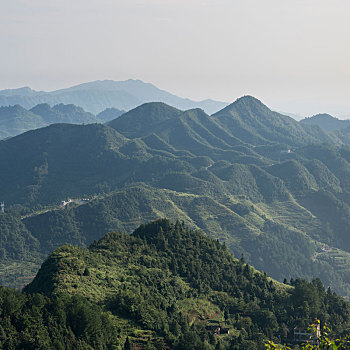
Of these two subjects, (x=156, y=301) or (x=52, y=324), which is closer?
(x=52, y=324)

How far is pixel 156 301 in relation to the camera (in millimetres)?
93875

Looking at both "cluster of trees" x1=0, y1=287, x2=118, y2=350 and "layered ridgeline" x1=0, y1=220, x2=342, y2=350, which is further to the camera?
"layered ridgeline" x1=0, y1=220, x2=342, y2=350

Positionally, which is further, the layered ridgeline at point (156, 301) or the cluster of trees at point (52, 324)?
the layered ridgeline at point (156, 301)

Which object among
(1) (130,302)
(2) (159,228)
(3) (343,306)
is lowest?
(3) (343,306)

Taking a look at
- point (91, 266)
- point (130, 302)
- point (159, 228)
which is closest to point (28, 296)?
point (130, 302)

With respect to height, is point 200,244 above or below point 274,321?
above

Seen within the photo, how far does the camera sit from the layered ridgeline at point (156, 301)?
2766 inches

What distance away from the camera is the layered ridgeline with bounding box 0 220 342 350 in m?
70.2

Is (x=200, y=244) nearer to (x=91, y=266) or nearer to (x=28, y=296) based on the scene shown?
(x=91, y=266)

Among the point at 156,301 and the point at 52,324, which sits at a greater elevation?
the point at 52,324

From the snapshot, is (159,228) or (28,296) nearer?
(28,296)

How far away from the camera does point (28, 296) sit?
7219cm

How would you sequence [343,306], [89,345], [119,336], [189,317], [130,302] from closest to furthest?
[89,345] < [119,336] < [130,302] < [189,317] < [343,306]

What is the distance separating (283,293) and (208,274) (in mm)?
17450
